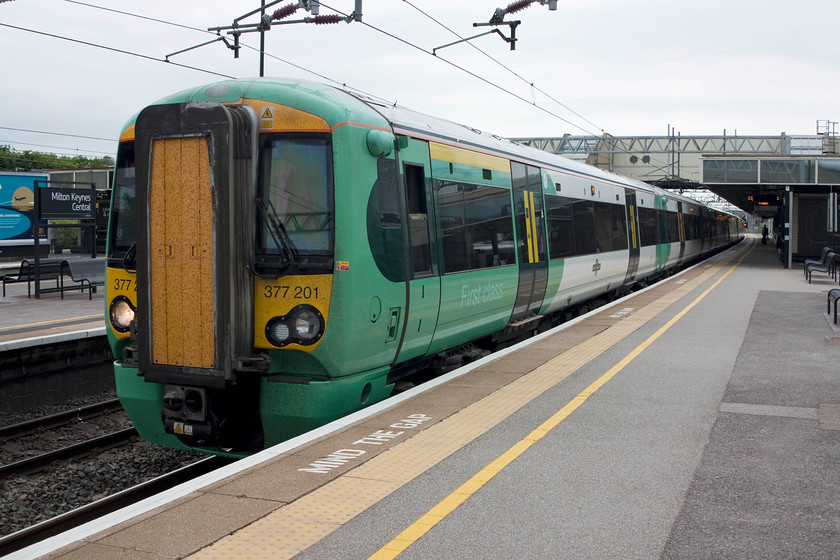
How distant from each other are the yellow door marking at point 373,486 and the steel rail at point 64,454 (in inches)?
177

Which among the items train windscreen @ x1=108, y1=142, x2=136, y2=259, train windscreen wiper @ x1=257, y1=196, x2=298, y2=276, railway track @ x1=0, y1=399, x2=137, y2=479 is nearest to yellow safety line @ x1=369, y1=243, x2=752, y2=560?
train windscreen wiper @ x1=257, y1=196, x2=298, y2=276

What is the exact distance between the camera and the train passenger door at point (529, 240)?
1062 centimetres

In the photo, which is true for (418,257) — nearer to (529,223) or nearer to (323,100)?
(323,100)

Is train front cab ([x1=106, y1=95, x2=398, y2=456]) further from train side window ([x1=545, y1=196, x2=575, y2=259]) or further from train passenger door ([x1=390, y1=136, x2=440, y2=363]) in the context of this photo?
train side window ([x1=545, y1=196, x2=575, y2=259])

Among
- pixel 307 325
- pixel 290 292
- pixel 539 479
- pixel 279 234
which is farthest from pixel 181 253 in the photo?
pixel 539 479

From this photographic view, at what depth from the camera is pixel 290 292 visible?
6.16 meters

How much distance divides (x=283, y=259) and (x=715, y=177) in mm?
29420

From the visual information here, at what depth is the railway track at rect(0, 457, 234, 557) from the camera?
597 centimetres

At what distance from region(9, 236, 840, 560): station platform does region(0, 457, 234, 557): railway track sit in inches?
77.0

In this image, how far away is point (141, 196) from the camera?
6.16 metres

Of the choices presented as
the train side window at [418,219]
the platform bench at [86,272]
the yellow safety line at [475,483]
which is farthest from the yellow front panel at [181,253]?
the platform bench at [86,272]

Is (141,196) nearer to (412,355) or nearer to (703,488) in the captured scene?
(412,355)

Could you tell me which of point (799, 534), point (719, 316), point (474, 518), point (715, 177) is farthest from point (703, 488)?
point (715, 177)

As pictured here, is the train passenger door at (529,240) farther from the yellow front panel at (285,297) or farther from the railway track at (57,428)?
the railway track at (57,428)
